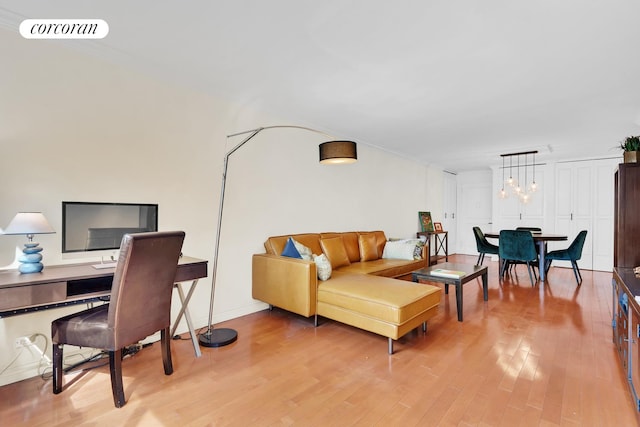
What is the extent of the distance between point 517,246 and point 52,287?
5669 mm

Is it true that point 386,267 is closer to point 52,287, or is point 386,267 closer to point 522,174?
point 52,287

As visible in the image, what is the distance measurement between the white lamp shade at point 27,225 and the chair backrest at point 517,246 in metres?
5.68

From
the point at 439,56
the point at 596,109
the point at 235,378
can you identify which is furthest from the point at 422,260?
the point at 235,378

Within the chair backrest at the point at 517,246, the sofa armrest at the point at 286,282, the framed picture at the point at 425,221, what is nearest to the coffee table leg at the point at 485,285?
the chair backrest at the point at 517,246

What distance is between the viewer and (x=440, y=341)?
9.07ft

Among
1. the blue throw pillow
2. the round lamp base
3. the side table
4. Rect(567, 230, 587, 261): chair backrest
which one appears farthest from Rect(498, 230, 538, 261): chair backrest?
the round lamp base

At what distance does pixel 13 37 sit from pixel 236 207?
81.3 inches

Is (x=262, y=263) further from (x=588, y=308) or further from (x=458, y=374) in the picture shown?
(x=588, y=308)

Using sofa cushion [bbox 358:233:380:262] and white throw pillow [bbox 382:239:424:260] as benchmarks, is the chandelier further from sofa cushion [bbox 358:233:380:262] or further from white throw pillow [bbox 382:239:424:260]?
sofa cushion [bbox 358:233:380:262]

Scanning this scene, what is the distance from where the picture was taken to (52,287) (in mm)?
1812

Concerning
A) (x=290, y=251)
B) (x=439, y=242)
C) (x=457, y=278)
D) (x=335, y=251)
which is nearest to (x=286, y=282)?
(x=290, y=251)

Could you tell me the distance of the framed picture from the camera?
6949 mm

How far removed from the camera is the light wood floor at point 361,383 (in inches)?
69.1

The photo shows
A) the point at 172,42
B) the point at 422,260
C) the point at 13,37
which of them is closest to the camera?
the point at 13,37
